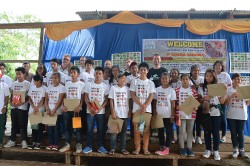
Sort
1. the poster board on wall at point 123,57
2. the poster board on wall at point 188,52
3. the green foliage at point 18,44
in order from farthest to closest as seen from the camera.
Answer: the green foliage at point 18,44 < the poster board on wall at point 123,57 < the poster board on wall at point 188,52

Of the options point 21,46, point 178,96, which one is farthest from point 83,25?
point 21,46

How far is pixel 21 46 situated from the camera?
1545 cm

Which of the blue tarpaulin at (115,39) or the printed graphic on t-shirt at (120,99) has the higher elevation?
the blue tarpaulin at (115,39)

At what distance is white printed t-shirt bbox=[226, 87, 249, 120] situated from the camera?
144 inches

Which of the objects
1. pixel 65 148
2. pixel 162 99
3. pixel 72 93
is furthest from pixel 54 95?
pixel 162 99

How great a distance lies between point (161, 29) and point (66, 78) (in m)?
2.61

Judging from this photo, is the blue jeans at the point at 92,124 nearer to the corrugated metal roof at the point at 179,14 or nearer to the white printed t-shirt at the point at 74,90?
the white printed t-shirt at the point at 74,90

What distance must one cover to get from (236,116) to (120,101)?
72.9 inches

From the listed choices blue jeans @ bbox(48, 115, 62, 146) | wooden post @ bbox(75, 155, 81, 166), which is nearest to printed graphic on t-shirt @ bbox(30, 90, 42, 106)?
blue jeans @ bbox(48, 115, 62, 146)

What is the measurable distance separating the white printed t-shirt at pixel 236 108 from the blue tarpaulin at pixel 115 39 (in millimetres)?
1988

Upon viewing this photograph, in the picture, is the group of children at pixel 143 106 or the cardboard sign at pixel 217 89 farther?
the group of children at pixel 143 106

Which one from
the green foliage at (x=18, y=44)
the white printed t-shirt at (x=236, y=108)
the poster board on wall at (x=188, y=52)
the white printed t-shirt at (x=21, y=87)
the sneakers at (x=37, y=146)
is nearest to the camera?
the white printed t-shirt at (x=236, y=108)

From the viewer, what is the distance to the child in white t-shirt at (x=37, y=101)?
408cm

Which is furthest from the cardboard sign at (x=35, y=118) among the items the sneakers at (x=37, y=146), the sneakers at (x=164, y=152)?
the sneakers at (x=164, y=152)
